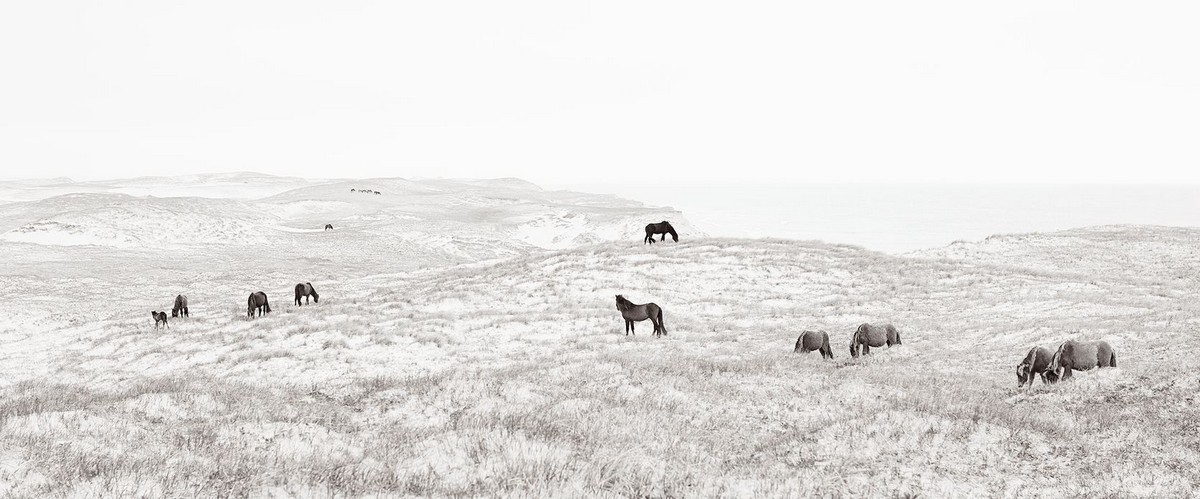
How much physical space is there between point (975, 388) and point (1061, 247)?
3885 centimetres

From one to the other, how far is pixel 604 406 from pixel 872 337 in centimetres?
918

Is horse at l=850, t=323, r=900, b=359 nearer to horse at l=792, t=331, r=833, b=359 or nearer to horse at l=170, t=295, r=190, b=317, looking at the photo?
horse at l=792, t=331, r=833, b=359

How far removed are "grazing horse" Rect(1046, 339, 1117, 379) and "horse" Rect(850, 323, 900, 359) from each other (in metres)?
4.33

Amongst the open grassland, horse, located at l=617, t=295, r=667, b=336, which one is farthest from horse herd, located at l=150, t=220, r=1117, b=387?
the open grassland

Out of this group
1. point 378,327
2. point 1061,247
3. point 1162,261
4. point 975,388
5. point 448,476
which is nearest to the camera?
point 448,476

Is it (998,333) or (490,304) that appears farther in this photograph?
(490,304)

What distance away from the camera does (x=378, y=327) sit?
21.3 metres

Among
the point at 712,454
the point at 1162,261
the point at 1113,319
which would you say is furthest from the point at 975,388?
the point at 1162,261

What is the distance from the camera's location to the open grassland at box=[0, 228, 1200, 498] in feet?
23.6

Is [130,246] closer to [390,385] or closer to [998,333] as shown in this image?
[390,385]

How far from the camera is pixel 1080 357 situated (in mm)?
12375

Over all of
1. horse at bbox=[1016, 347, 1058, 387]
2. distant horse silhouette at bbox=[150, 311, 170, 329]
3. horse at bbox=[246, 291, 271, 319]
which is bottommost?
distant horse silhouette at bbox=[150, 311, 170, 329]

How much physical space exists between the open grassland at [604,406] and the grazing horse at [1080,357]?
45cm

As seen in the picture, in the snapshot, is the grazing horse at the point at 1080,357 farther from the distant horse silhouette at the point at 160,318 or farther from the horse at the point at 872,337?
the distant horse silhouette at the point at 160,318
